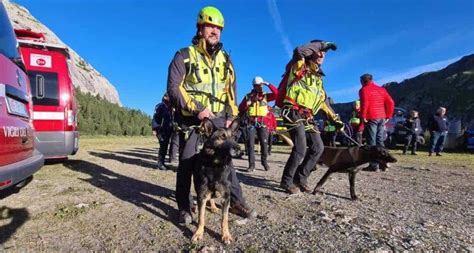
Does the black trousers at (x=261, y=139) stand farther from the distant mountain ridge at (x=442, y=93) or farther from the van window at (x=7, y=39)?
the distant mountain ridge at (x=442, y=93)

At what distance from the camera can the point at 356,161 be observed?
544 cm

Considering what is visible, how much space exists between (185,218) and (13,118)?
1.90 m

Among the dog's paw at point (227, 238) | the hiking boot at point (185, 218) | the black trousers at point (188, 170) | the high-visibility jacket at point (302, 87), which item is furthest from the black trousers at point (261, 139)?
the dog's paw at point (227, 238)

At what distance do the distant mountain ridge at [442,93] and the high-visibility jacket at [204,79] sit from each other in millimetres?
47830

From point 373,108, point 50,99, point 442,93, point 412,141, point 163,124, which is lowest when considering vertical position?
point 412,141

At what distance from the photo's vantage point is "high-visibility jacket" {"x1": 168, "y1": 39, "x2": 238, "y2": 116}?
413cm

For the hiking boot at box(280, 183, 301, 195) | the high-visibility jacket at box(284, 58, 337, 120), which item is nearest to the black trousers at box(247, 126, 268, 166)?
the hiking boot at box(280, 183, 301, 195)

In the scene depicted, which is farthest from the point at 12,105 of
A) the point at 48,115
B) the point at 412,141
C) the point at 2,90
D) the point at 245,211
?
the point at 412,141

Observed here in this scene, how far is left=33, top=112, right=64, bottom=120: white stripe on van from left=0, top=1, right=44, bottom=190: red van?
12.9ft

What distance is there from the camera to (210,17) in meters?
4.13

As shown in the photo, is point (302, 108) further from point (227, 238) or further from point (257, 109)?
point (257, 109)

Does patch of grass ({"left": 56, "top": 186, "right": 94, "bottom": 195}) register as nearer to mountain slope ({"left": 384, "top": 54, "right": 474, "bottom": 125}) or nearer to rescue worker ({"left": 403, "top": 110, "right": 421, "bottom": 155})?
rescue worker ({"left": 403, "top": 110, "right": 421, "bottom": 155})

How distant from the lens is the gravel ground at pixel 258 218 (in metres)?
3.34

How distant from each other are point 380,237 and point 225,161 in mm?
1578
